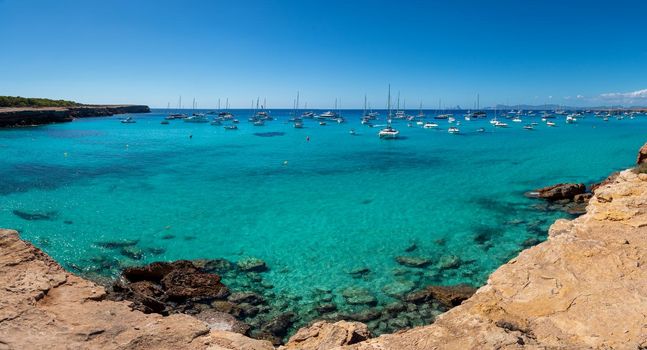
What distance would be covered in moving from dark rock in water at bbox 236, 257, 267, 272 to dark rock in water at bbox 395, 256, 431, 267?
555cm

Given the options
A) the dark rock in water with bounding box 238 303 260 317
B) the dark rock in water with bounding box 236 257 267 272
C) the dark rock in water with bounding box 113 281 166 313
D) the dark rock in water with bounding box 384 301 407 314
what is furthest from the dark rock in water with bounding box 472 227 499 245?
the dark rock in water with bounding box 113 281 166 313

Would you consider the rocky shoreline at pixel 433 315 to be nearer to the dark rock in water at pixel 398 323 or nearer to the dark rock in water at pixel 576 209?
the dark rock in water at pixel 398 323

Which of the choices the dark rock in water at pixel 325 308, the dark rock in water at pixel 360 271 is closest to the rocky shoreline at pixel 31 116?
the dark rock in water at pixel 360 271

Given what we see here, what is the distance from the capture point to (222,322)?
38.4 ft

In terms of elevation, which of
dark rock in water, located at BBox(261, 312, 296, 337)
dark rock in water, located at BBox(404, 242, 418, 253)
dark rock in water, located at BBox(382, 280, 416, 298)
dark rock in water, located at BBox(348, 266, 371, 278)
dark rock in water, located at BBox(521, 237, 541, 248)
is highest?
dark rock in water, located at BBox(521, 237, 541, 248)

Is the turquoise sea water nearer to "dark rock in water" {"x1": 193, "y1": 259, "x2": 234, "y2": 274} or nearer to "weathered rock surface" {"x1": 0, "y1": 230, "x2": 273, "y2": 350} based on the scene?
"dark rock in water" {"x1": 193, "y1": 259, "x2": 234, "y2": 274}

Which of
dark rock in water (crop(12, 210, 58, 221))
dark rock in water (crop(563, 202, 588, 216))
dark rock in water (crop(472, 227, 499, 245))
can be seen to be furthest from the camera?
dark rock in water (crop(563, 202, 588, 216))

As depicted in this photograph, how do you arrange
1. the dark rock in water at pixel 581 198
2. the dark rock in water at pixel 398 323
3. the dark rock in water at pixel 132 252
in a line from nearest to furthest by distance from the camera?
the dark rock in water at pixel 398 323, the dark rock in water at pixel 132 252, the dark rock in water at pixel 581 198

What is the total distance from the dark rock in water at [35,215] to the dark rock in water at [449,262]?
67.0 ft

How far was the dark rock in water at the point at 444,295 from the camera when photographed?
1274cm

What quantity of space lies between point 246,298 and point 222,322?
1624 millimetres

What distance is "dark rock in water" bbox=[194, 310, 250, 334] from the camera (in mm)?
11359

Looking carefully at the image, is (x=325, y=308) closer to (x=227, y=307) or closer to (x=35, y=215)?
(x=227, y=307)

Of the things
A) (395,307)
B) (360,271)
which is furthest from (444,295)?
(360,271)
